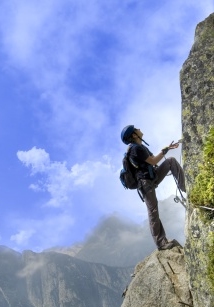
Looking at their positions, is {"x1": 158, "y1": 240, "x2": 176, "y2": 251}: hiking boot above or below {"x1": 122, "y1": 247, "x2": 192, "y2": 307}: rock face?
above

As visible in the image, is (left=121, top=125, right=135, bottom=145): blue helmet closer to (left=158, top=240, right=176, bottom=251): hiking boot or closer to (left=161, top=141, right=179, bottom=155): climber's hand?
(left=161, top=141, right=179, bottom=155): climber's hand

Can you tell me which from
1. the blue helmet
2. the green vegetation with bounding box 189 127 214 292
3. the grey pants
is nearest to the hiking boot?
the grey pants

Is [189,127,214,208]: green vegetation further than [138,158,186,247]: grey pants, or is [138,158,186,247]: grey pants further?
[138,158,186,247]: grey pants

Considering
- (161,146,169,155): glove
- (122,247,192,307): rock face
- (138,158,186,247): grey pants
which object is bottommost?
(122,247,192,307): rock face

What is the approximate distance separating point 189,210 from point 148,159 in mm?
3068

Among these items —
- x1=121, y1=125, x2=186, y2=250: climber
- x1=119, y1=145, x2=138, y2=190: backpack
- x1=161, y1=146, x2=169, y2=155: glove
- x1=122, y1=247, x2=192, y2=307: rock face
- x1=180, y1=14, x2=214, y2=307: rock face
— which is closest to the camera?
x1=180, y1=14, x2=214, y2=307: rock face

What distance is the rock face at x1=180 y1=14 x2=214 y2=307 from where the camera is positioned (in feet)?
30.7

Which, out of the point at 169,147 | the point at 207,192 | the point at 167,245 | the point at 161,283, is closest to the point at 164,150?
the point at 169,147

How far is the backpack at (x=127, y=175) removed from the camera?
13.6 m

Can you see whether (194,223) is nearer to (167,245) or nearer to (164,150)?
(164,150)

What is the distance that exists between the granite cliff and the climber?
70 centimetres

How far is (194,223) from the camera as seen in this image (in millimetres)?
9594

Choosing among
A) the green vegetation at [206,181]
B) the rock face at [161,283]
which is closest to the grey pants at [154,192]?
the rock face at [161,283]

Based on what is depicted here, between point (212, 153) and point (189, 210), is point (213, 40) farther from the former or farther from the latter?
point (189, 210)
